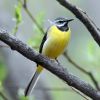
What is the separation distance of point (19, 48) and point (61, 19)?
142 cm

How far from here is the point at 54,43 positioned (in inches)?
138

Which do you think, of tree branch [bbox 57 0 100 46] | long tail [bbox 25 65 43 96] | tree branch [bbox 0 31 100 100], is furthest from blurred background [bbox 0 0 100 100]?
tree branch [bbox 57 0 100 46]

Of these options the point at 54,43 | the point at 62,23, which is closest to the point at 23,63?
the point at 62,23

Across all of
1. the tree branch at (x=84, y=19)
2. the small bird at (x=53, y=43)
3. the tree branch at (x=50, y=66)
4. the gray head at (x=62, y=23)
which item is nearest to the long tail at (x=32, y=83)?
the small bird at (x=53, y=43)

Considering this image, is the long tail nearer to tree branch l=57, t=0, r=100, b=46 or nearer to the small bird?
the small bird

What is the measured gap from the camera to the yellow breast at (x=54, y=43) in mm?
3484

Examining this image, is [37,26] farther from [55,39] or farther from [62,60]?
[62,60]

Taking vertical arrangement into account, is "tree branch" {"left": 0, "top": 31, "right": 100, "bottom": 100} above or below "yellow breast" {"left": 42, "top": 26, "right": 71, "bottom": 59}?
above

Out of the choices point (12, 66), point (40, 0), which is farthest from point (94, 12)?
point (12, 66)

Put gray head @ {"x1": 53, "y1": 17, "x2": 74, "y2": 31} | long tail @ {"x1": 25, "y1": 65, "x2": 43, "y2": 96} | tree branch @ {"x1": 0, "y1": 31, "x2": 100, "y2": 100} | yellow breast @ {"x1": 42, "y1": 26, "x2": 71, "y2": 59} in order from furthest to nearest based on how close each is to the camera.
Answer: gray head @ {"x1": 53, "y1": 17, "x2": 74, "y2": 31} < yellow breast @ {"x1": 42, "y1": 26, "x2": 71, "y2": 59} < long tail @ {"x1": 25, "y1": 65, "x2": 43, "y2": 96} < tree branch @ {"x1": 0, "y1": 31, "x2": 100, "y2": 100}

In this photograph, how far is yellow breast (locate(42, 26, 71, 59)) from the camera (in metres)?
3.48

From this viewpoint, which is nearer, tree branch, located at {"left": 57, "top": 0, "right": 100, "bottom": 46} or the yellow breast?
tree branch, located at {"left": 57, "top": 0, "right": 100, "bottom": 46}

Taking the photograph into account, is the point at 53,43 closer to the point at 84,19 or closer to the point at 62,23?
the point at 62,23

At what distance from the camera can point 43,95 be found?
13.7 feet
